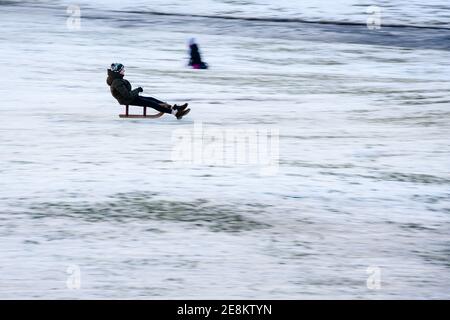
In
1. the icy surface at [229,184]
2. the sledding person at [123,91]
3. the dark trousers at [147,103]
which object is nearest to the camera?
the icy surface at [229,184]

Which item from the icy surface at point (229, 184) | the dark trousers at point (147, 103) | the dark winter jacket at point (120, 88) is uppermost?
the dark winter jacket at point (120, 88)

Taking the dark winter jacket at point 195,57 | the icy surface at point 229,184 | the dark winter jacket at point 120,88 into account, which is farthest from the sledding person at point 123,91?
the dark winter jacket at point 195,57

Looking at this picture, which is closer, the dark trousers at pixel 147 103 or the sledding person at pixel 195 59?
the dark trousers at pixel 147 103

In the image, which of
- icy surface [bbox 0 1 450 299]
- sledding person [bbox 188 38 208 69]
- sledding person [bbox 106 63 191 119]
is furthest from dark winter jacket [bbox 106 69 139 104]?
sledding person [bbox 188 38 208 69]

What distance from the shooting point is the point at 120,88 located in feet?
54.0

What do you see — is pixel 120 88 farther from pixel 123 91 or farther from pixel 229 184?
pixel 229 184

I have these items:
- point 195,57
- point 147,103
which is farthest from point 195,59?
point 147,103

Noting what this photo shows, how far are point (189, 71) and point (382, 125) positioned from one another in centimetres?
787

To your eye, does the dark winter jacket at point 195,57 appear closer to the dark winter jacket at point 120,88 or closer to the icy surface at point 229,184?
the icy surface at point 229,184

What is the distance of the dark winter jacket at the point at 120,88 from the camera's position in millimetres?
16406

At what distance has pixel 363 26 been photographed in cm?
3161

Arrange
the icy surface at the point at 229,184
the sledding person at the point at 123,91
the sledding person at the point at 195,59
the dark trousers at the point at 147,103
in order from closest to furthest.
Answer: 1. the icy surface at the point at 229,184
2. the sledding person at the point at 123,91
3. the dark trousers at the point at 147,103
4. the sledding person at the point at 195,59

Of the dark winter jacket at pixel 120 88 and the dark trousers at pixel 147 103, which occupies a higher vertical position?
the dark winter jacket at pixel 120 88

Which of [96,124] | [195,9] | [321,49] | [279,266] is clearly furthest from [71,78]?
[279,266]
